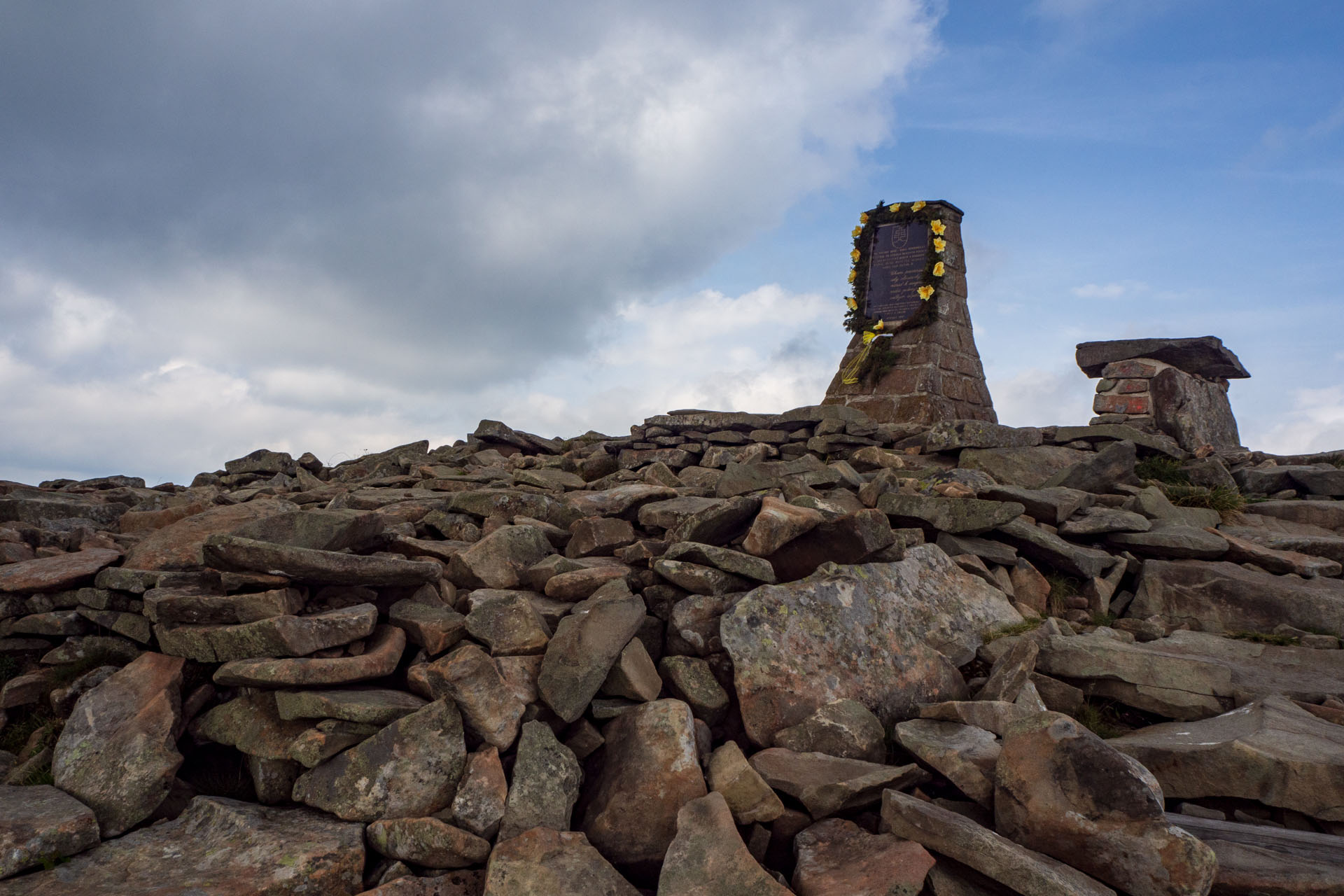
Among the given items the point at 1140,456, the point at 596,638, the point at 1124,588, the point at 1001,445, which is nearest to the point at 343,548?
the point at 596,638

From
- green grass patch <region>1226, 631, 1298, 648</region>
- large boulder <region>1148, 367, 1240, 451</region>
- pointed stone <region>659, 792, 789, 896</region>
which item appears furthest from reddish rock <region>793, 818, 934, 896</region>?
large boulder <region>1148, 367, 1240, 451</region>

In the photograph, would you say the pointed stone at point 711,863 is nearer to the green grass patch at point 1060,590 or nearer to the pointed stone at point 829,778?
the pointed stone at point 829,778

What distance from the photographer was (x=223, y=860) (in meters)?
3.87

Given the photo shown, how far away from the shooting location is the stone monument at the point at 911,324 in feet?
45.4

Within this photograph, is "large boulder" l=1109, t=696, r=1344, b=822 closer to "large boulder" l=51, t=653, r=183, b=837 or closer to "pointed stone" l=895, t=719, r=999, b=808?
"pointed stone" l=895, t=719, r=999, b=808

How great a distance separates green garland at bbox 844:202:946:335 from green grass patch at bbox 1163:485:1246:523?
5.15 metres

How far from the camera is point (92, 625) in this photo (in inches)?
Answer: 214

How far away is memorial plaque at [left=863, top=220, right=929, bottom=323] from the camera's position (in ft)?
47.1

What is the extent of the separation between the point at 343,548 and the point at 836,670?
337 cm

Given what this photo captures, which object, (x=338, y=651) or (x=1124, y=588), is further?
(x=1124, y=588)

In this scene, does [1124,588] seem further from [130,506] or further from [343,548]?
[130,506]

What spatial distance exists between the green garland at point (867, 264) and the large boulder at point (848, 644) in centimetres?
904

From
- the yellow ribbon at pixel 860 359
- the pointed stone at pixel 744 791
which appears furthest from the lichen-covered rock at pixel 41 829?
the yellow ribbon at pixel 860 359

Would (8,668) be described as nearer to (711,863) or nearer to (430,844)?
(430,844)
